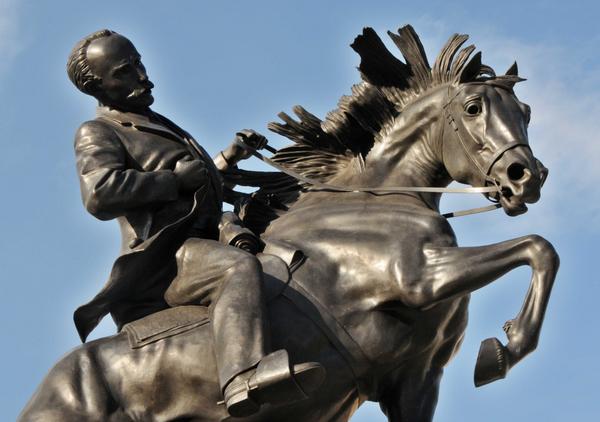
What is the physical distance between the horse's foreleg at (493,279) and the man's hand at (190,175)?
5.39 feet

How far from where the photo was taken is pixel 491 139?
11.8 meters

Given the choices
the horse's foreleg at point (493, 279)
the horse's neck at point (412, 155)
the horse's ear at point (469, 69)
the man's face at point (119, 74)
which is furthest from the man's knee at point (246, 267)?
the horse's ear at point (469, 69)

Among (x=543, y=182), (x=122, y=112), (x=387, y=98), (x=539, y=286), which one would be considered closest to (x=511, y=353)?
(x=539, y=286)

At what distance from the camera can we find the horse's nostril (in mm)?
11609

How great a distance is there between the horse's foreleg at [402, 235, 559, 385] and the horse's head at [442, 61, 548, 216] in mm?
472

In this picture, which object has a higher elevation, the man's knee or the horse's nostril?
the horse's nostril

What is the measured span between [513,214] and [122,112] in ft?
9.37

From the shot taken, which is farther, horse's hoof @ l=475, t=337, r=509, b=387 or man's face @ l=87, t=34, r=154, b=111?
man's face @ l=87, t=34, r=154, b=111

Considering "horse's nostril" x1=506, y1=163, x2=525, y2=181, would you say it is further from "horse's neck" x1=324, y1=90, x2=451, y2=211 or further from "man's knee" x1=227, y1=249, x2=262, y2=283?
"man's knee" x1=227, y1=249, x2=262, y2=283

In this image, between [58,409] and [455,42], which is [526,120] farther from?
[58,409]

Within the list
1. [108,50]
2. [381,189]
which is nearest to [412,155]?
[381,189]

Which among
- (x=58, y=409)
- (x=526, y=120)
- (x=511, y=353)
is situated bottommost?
(x=58, y=409)

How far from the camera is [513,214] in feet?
38.3

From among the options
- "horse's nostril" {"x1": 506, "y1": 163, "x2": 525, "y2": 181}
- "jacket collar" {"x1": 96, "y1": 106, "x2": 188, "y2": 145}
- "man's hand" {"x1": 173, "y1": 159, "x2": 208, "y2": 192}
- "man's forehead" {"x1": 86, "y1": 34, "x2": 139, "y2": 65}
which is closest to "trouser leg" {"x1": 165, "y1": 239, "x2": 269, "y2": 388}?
"man's hand" {"x1": 173, "y1": 159, "x2": 208, "y2": 192}
